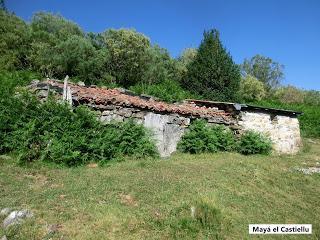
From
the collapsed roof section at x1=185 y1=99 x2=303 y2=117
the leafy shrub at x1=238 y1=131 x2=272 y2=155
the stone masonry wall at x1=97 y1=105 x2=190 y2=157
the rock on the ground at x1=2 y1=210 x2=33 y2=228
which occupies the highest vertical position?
the collapsed roof section at x1=185 y1=99 x2=303 y2=117

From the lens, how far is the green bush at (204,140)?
13789mm

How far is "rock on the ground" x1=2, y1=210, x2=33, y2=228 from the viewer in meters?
6.17

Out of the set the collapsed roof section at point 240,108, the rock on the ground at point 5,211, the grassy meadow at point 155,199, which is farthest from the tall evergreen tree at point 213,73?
the rock on the ground at point 5,211

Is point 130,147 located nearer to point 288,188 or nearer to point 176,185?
point 176,185

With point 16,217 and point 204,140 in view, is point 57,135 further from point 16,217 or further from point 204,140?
point 204,140

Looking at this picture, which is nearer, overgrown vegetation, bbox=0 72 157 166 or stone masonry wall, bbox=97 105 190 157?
overgrown vegetation, bbox=0 72 157 166

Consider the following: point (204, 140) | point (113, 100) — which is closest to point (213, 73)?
point (204, 140)

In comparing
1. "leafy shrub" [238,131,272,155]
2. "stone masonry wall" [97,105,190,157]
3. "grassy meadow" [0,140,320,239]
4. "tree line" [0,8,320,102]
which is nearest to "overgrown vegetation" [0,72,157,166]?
"grassy meadow" [0,140,320,239]

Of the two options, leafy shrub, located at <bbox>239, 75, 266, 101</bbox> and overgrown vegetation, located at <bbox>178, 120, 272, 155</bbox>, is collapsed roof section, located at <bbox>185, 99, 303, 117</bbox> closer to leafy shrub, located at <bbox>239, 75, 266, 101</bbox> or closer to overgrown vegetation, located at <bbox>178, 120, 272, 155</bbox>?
overgrown vegetation, located at <bbox>178, 120, 272, 155</bbox>

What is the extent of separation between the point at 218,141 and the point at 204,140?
0.89 m

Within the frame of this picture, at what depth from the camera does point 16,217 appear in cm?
628

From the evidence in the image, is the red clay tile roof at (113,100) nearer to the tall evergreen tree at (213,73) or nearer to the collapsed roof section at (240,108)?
the collapsed roof section at (240,108)

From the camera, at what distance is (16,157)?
395 inches

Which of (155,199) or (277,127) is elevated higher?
(277,127)
